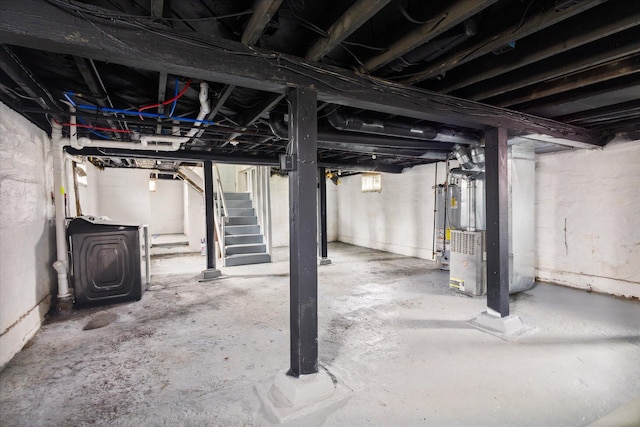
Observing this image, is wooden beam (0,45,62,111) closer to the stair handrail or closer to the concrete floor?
the concrete floor

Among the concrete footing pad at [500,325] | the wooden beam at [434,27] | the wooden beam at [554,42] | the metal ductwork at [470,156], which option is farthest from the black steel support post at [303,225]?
the metal ductwork at [470,156]

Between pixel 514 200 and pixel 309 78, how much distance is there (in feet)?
10.4

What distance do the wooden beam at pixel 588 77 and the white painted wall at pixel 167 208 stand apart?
10.9 meters

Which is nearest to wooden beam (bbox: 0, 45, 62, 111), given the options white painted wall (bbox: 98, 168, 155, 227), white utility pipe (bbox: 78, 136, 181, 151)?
white utility pipe (bbox: 78, 136, 181, 151)

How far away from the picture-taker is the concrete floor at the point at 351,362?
1.79 m

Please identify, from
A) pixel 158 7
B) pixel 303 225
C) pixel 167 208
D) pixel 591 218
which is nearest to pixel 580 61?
pixel 303 225

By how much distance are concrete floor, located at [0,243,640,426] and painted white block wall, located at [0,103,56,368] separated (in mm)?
255

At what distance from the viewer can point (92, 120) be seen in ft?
10.7

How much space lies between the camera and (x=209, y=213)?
5.01m

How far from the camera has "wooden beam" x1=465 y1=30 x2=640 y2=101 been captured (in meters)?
1.82

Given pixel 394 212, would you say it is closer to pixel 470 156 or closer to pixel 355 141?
pixel 470 156

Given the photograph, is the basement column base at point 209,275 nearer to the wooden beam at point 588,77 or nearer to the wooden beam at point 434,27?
the wooden beam at point 434,27

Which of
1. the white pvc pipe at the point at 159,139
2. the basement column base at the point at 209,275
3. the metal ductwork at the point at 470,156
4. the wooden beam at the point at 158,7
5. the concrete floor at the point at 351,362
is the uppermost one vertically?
the wooden beam at the point at 158,7

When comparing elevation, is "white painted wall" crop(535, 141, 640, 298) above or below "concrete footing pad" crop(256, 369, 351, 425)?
above
